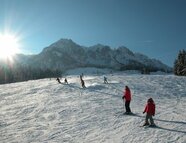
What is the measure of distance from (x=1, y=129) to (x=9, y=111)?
24.9ft

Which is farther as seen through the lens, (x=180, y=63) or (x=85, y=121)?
(x=180, y=63)

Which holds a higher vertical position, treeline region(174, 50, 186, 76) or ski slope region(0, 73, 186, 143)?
treeline region(174, 50, 186, 76)

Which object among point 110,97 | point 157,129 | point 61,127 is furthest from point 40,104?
point 157,129

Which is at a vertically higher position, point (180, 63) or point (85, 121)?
point (180, 63)

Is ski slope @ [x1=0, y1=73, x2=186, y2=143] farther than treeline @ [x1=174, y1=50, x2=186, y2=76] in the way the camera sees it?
No

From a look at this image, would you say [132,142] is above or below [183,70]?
below

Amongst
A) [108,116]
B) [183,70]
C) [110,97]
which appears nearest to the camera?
[108,116]

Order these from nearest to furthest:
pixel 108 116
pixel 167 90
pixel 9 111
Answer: pixel 108 116
pixel 9 111
pixel 167 90

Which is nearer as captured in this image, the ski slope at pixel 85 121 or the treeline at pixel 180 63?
the ski slope at pixel 85 121

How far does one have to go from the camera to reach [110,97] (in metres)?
35.6

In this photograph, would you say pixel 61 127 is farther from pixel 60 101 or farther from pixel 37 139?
pixel 60 101

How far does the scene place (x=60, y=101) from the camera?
3388 centimetres

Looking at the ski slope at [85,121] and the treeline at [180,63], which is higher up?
the treeline at [180,63]

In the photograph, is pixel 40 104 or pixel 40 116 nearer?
pixel 40 116
